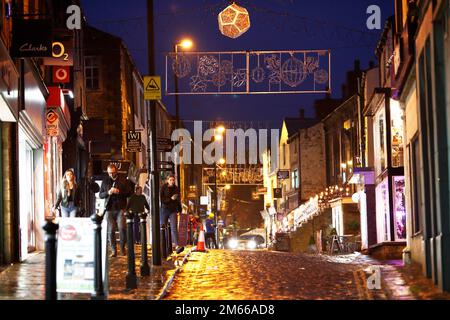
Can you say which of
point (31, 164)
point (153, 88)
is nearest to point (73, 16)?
point (31, 164)

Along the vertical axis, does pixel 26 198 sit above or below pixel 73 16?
below

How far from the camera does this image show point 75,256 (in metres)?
11.3

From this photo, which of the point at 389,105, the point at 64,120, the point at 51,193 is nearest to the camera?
the point at 51,193

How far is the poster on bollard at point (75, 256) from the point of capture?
37.0 ft

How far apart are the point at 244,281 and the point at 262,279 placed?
0.52m

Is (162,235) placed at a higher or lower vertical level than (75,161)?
lower

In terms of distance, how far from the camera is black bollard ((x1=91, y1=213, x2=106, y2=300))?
11.0 meters

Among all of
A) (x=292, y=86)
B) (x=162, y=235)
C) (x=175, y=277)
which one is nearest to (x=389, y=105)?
(x=292, y=86)

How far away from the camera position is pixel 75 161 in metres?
31.8

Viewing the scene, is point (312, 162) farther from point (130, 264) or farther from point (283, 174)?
point (130, 264)

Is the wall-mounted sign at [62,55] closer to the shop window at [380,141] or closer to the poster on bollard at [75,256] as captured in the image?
the shop window at [380,141]

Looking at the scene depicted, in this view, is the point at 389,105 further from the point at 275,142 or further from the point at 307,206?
the point at 275,142

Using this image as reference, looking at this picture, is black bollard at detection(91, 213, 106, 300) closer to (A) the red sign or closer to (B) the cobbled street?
(B) the cobbled street
